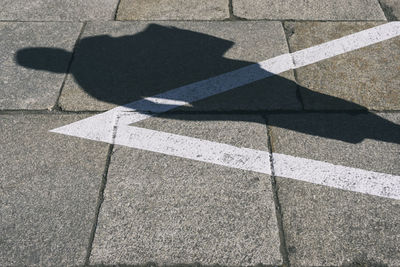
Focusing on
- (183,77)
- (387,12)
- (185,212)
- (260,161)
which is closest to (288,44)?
(183,77)

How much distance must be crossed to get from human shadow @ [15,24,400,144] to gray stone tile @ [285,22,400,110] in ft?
0.10

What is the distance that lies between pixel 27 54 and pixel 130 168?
1869mm

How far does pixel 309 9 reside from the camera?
4695 millimetres

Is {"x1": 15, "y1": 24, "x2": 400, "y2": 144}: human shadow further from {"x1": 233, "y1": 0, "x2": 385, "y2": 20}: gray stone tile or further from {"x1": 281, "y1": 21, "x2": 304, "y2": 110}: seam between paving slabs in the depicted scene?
{"x1": 233, "y1": 0, "x2": 385, "y2": 20}: gray stone tile

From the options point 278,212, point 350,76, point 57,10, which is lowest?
point 278,212

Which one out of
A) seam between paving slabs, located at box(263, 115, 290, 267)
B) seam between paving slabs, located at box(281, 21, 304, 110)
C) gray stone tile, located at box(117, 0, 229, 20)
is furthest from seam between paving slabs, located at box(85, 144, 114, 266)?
gray stone tile, located at box(117, 0, 229, 20)

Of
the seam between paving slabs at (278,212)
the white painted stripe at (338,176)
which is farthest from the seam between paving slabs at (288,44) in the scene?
the white painted stripe at (338,176)

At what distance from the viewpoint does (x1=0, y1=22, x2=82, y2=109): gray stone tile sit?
12.1ft

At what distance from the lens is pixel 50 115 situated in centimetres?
352

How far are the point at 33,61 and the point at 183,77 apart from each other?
1.48 metres

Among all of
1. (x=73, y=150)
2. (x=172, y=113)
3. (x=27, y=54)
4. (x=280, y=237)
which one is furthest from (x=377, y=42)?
(x=27, y=54)

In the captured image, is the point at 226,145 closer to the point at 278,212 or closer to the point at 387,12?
the point at 278,212

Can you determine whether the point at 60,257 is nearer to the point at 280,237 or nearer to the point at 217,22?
the point at 280,237

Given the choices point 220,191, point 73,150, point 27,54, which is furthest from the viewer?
point 27,54
